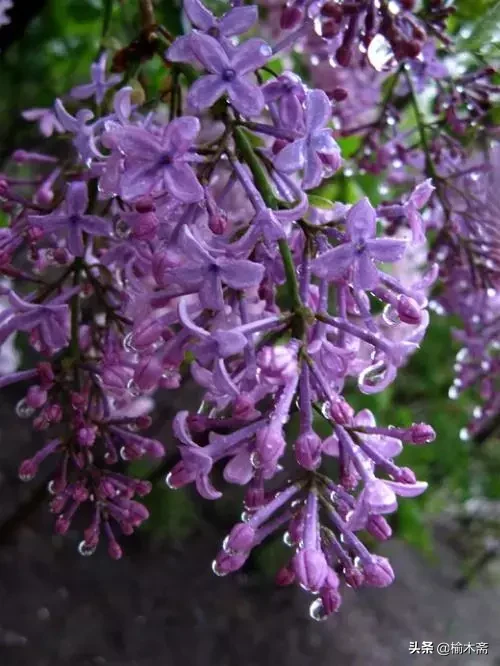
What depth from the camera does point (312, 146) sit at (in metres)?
0.40

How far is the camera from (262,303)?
445 mm

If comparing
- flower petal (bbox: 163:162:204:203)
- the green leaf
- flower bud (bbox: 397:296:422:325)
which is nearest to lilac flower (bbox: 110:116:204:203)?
flower petal (bbox: 163:162:204:203)

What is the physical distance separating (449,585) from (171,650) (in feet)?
2.57

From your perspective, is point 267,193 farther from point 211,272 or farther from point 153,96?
point 153,96

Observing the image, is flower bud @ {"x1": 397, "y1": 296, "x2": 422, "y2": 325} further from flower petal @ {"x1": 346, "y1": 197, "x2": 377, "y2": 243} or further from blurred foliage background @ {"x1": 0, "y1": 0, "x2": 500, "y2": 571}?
blurred foliage background @ {"x1": 0, "y1": 0, "x2": 500, "y2": 571}

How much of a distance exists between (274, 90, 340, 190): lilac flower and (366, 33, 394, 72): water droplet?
0.31ft

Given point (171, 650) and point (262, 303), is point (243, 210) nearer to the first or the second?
point (262, 303)

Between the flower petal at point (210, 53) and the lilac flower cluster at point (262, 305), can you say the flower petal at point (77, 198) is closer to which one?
the lilac flower cluster at point (262, 305)

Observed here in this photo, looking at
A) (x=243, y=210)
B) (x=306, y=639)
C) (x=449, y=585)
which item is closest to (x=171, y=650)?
(x=306, y=639)

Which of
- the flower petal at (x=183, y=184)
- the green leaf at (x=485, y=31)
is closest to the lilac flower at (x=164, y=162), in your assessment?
the flower petal at (x=183, y=184)

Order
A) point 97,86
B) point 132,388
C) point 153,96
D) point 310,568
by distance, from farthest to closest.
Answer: point 153,96
point 97,86
point 132,388
point 310,568

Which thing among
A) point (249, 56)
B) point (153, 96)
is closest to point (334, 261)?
point (249, 56)

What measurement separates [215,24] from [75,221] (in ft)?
0.46

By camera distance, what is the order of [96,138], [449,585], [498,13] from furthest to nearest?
[449,585] → [498,13] → [96,138]
